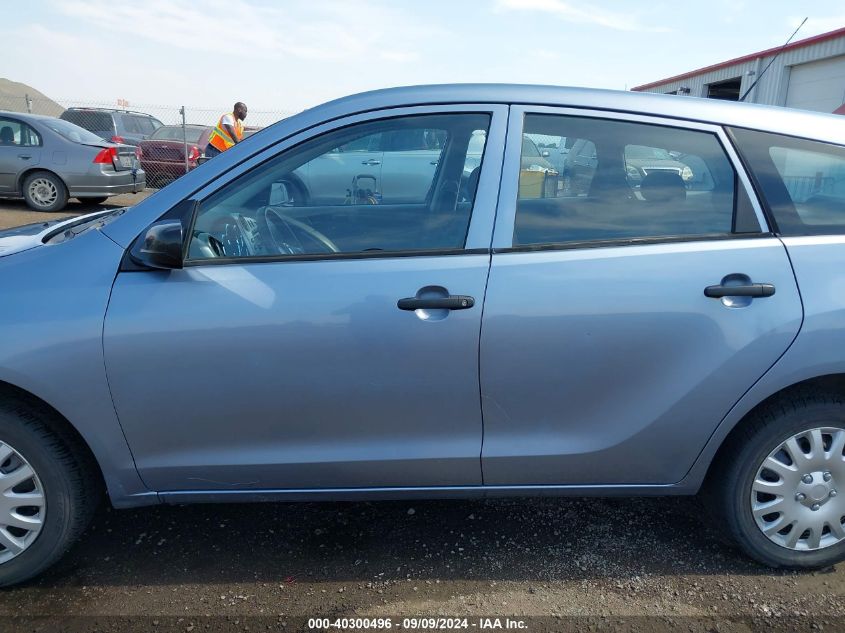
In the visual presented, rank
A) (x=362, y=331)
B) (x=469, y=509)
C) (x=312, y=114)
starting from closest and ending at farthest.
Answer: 1. (x=362, y=331)
2. (x=312, y=114)
3. (x=469, y=509)

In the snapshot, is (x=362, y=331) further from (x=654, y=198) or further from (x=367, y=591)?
(x=654, y=198)

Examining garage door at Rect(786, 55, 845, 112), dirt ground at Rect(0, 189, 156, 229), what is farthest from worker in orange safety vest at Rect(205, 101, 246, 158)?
garage door at Rect(786, 55, 845, 112)

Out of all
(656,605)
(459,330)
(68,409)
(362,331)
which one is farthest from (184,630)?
(656,605)

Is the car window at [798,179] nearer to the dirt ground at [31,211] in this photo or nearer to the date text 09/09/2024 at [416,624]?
the date text 09/09/2024 at [416,624]

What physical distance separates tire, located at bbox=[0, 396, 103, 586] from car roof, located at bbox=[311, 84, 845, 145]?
147cm

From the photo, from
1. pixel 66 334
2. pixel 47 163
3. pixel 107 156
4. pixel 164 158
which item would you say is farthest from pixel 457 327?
pixel 164 158

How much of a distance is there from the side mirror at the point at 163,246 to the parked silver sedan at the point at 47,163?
942 cm

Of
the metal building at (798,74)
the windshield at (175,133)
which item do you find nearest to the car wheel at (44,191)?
the windshield at (175,133)

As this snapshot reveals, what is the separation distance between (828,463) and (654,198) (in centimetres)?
117

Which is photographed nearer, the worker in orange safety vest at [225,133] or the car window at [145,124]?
the worker in orange safety vest at [225,133]

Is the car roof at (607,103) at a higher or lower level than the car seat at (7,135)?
higher

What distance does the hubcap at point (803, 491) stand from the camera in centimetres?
237

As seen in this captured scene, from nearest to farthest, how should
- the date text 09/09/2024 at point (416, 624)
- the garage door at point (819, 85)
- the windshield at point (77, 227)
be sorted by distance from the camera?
the date text 09/09/2024 at point (416, 624)
the windshield at point (77, 227)
the garage door at point (819, 85)

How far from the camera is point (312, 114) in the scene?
7.61 ft
